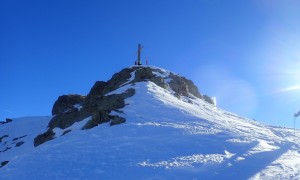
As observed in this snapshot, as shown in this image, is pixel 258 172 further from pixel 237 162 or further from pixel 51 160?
pixel 51 160

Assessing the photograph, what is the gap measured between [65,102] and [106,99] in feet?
94.3

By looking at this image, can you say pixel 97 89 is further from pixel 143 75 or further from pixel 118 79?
pixel 143 75

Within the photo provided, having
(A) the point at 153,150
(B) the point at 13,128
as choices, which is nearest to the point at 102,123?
(A) the point at 153,150

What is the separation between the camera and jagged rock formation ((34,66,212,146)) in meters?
27.9

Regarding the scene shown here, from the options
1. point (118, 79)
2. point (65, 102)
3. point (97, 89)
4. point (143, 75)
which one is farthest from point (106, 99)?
point (65, 102)

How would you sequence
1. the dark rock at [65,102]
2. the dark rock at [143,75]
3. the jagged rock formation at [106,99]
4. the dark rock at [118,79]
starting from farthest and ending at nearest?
the dark rock at [65,102] < the dark rock at [118,79] < the dark rock at [143,75] < the jagged rock formation at [106,99]

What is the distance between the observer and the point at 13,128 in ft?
209

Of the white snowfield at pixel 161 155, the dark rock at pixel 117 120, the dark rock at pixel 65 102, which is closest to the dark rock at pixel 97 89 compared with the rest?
the dark rock at pixel 65 102

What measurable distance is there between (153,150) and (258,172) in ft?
16.8

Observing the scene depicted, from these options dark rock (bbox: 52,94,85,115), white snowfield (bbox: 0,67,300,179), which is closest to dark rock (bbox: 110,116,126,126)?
white snowfield (bbox: 0,67,300,179)

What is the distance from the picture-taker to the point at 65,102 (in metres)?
62.6

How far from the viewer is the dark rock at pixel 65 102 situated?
61969mm

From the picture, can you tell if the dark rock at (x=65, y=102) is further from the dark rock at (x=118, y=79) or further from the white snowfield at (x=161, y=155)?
the white snowfield at (x=161, y=155)

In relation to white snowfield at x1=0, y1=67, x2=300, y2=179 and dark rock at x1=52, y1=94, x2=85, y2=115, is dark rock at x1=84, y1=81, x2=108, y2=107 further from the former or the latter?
white snowfield at x1=0, y1=67, x2=300, y2=179
